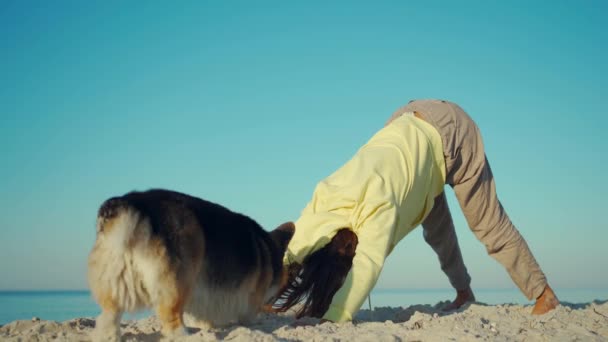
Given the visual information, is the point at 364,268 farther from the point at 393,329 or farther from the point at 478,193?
the point at 478,193

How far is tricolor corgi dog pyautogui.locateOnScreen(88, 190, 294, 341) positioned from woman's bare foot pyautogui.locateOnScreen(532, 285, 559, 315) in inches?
116

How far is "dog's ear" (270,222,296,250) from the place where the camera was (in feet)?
15.8

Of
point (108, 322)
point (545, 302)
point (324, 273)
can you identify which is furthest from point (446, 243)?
point (108, 322)

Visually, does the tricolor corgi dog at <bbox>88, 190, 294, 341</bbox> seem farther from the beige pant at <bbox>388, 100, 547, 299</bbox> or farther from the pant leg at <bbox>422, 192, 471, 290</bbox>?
the pant leg at <bbox>422, 192, 471, 290</bbox>

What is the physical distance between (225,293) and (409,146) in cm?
215

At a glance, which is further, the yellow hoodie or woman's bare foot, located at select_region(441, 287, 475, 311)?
woman's bare foot, located at select_region(441, 287, 475, 311)

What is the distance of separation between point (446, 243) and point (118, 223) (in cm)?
415

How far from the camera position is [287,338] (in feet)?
12.1

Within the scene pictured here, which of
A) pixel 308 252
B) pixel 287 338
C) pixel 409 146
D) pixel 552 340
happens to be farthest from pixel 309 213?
pixel 552 340

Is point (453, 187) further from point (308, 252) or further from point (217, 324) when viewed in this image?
point (217, 324)

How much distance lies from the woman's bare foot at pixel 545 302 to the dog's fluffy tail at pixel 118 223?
389 centimetres

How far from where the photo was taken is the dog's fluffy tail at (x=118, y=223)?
3.32m

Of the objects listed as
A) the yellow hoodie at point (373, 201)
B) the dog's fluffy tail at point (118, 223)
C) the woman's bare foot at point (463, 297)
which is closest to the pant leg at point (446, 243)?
the woman's bare foot at point (463, 297)

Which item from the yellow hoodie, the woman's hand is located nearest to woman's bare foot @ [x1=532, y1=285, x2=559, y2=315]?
the yellow hoodie
